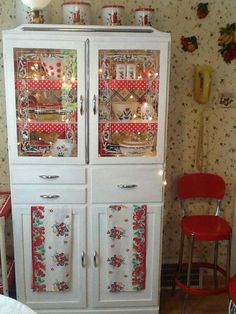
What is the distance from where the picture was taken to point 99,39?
→ 2.28 metres

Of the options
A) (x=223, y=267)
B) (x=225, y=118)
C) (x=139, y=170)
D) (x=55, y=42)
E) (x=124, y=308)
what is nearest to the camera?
(x=55, y=42)

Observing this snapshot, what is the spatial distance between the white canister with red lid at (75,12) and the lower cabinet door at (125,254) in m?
1.21

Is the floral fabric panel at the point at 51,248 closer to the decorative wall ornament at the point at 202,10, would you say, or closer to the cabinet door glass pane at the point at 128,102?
the cabinet door glass pane at the point at 128,102

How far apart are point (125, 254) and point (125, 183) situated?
50 centimetres

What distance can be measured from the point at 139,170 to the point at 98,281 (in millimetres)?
831

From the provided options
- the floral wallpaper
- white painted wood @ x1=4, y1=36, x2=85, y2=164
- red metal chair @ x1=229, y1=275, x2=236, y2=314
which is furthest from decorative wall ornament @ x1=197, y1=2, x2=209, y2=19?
red metal chair @ x1=229, y1=275, x2=236, y2=314

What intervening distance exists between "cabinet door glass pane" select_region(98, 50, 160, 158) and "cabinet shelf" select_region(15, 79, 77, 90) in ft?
0.82

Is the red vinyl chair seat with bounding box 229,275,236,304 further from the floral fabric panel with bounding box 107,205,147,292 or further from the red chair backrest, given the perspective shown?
the red chair backrest

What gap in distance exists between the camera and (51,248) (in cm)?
252

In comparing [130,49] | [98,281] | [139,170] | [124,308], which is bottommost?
[124,308]

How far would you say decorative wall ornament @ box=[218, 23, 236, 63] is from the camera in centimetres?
278

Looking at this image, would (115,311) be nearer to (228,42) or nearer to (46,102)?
(46,102)

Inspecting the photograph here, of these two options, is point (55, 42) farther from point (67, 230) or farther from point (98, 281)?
point (98, 281)

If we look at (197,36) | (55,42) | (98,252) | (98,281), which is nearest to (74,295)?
(98,281)
